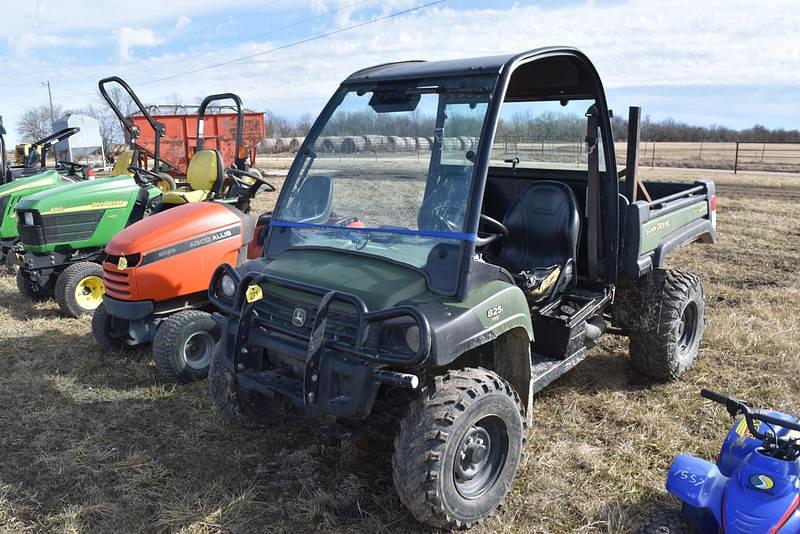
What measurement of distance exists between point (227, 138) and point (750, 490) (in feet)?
55.6

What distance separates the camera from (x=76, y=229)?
6.57 meters

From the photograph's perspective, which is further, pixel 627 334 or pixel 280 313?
pixel 627 334

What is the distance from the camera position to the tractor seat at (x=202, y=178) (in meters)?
6.01

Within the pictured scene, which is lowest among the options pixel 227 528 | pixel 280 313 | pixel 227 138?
pixel 227 528

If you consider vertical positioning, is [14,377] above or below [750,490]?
below

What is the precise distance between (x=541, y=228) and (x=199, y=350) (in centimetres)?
262

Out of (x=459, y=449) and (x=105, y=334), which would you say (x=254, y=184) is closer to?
(x=105, y=334)

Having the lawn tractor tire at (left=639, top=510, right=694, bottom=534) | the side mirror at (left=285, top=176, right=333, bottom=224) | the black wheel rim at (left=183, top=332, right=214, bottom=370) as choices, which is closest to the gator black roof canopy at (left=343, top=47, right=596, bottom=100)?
the side mirror at (left=285, top=176, right=333, bottom=224)

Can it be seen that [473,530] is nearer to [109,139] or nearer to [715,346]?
[715,346]

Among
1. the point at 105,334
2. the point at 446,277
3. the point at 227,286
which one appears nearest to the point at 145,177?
the point at 105,334

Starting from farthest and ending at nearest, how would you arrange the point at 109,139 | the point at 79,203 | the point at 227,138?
1. the point at 109,139
2. the point at 227,138
3. the point at 79,203

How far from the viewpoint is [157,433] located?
3.91 m

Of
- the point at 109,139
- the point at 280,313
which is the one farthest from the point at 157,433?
the point at 109,139

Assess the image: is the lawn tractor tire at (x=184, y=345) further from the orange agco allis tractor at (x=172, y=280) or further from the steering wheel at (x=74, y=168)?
the steering wheel at (x=74, y=168)
